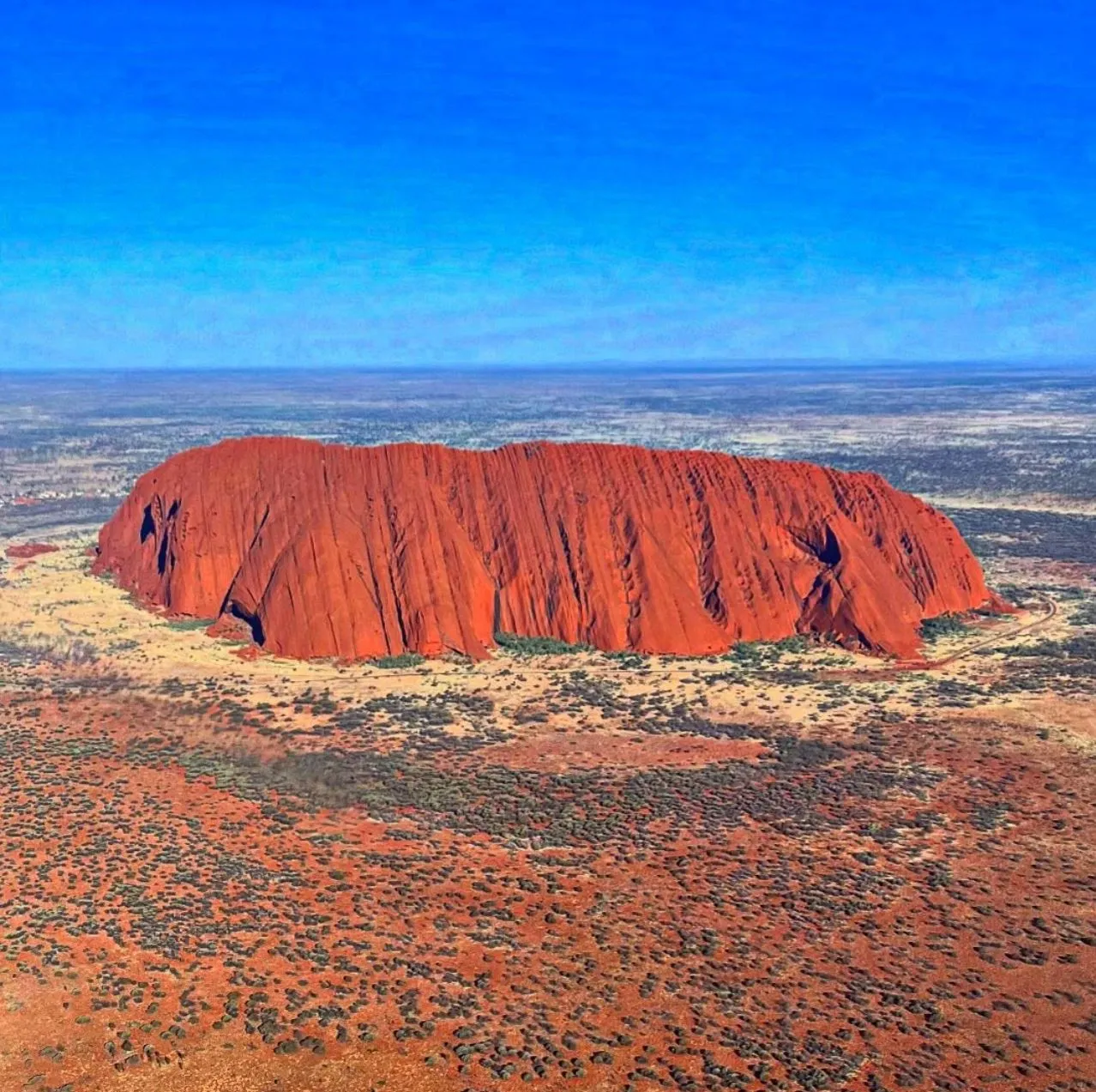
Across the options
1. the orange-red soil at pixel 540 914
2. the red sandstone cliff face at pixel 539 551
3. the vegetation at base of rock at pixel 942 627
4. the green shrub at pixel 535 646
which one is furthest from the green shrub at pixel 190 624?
the vegetation at base of rock at pixel 942 627

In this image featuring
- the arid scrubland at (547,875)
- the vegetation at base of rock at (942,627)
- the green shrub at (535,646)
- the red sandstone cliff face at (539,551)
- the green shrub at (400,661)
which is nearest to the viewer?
the arid scrubland at (547,875)

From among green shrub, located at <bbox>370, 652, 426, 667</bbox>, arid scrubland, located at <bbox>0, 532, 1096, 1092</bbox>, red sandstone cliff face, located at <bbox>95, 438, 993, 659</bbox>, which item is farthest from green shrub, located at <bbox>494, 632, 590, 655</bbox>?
green shrub, located at <bbox>370, 652, 426, 667</bbox>

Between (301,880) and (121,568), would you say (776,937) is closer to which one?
(301,880)

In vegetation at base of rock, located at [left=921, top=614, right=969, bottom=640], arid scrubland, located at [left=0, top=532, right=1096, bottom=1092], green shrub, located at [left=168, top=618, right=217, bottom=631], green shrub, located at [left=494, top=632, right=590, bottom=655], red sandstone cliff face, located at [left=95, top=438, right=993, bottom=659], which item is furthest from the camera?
green shrub, located at [left=168, top=618, right=217, bottom=631]

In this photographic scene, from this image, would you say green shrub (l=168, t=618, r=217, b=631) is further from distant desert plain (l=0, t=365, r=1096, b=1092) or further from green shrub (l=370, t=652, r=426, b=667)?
green shrub (l=370, t=652, r=426, b=667)

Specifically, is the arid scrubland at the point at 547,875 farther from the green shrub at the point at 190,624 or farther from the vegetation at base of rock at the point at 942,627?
the green shrub at the point at 190,624

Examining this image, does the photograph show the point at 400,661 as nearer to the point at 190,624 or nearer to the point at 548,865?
the point at 190,624

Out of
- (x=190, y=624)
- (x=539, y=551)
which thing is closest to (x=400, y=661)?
(x=539, y=551)

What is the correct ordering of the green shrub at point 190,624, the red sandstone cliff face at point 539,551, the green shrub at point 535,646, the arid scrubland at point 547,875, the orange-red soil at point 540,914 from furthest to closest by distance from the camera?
the green shrub at point 190,624 < the red sandstone cliff face at point 539,551 < the green shrub at point 535,646 < the arid scrubland at point 547,875 < the orange-red soil at point 540,914
